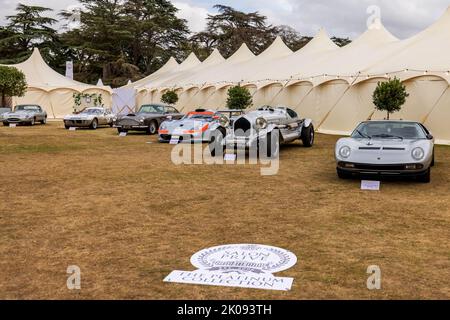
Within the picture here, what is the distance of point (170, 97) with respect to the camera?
111 feet

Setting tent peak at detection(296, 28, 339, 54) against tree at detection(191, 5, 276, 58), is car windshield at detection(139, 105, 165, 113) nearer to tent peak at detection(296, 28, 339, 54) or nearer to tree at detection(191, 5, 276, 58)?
tent peak at detection(296, 28, 339, 54)

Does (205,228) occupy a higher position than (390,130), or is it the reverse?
(390,130)

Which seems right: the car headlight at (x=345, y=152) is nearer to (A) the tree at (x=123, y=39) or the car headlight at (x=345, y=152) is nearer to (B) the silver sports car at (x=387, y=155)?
(B) the silver sports car at (x=387, y=155)

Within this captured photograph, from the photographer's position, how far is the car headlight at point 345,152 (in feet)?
28.5

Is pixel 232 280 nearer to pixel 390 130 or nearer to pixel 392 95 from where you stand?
pixel 390 130

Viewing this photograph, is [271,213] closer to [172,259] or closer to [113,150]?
[172,259]

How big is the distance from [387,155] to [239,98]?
58.2 ft

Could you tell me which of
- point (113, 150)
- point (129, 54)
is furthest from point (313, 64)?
point (129, 54)

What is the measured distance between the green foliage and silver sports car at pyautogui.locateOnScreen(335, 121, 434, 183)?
25.4 meters

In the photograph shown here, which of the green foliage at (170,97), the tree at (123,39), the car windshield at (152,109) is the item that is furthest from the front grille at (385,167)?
the tree at (123,39)

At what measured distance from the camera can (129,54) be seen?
2511 inches

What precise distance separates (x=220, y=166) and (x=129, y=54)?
2203 inches

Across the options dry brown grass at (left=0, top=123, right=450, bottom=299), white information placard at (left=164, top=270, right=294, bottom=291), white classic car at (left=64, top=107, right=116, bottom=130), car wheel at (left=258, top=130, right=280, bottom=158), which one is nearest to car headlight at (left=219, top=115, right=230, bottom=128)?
car wheel at (left=258, top=130, right=280, bottom=158)


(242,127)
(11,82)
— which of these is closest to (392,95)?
(242,127)
